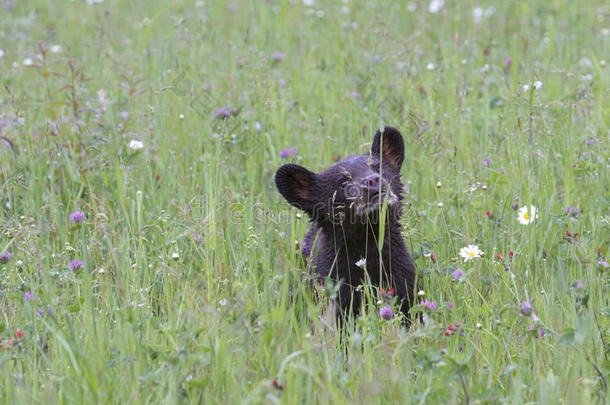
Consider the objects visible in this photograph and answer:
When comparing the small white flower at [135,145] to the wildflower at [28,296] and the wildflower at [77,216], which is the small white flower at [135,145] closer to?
the wildflower at [77,216]

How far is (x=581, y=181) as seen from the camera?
16.4 feet

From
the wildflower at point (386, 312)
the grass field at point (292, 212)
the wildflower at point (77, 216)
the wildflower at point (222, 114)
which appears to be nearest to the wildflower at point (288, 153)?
the grass field at point (292, 212)

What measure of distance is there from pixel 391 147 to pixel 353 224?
0.75 meters

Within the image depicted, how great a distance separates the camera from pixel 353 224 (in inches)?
166

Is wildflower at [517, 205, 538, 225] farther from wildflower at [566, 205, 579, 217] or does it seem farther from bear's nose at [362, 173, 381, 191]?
bear's nose at [362, 173, 381, 191]

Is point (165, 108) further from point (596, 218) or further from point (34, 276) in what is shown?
point (596, 218)

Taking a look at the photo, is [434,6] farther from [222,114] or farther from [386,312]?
[386,312]

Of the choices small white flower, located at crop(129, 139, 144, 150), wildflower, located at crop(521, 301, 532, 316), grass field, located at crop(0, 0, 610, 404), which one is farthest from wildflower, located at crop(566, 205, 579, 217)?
small white flower, located at crop(129, 139, 144, 150)

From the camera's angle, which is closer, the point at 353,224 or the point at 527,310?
the point at 527,310

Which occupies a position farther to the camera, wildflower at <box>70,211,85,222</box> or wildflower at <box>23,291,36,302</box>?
wildflower at <box>70,211,85,222</box>

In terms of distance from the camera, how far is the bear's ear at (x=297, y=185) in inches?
169

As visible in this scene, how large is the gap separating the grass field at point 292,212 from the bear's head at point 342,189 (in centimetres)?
20

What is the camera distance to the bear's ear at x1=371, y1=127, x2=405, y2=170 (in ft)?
15.3

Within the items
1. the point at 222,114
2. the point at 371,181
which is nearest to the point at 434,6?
the point at 222,114
